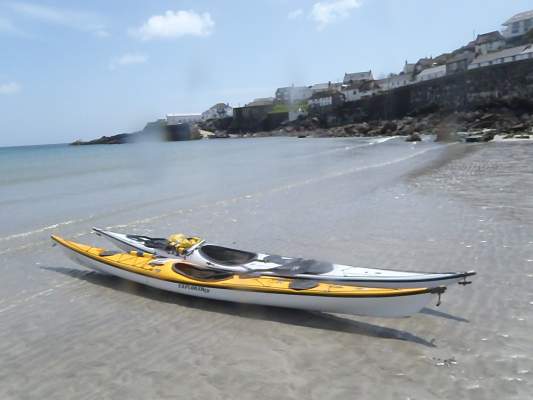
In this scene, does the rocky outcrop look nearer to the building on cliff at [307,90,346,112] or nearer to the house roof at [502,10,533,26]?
the building on cliff at [307,90,346,112]

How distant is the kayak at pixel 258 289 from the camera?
5.86 metres

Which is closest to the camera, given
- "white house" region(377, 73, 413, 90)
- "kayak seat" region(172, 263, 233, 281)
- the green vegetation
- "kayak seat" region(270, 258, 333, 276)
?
"kayak seat" region(270, 258, 333, 276)

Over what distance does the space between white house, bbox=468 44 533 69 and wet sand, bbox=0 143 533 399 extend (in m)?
72.7

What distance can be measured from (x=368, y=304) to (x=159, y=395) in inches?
118

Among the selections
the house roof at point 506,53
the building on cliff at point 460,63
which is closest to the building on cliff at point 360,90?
the building on cliff at point 460,63

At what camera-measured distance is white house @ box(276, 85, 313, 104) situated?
137500 millimetres

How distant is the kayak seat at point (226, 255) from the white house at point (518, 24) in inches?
4027

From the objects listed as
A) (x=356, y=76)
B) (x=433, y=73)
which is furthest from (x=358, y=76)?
(x=433, y=73)

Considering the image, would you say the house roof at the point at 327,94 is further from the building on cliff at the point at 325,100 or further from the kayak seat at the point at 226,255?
the kayak seat at the point at 226,255

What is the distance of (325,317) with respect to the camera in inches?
263

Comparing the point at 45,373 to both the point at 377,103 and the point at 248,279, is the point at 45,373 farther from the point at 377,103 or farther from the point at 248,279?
the point at 377,103

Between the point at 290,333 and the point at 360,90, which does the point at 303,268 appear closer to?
the point at 290,333

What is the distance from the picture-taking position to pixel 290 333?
247 inches

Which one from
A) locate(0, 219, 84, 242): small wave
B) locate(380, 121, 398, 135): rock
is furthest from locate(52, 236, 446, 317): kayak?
locate(380, 121, 398, 135): rock
